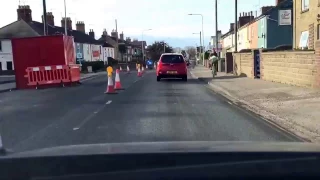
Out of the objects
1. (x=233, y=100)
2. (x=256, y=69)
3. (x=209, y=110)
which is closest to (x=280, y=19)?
(x=256, y=69)

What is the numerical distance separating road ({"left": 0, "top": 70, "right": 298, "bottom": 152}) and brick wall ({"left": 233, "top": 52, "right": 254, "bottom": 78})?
47.4ft

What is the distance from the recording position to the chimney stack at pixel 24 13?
68375 mm

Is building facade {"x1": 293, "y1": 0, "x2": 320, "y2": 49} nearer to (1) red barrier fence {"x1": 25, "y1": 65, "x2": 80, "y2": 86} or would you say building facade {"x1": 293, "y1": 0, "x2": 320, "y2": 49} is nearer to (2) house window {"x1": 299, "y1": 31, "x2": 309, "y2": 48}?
(2) house window {"x1": 299, "y1": 31, "x2": 309, "y2": 48}

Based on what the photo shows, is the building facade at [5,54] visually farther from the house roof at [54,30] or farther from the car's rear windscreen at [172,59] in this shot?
the car's rear windscreen at [172,59]

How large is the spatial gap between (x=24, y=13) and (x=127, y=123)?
61.3 meters

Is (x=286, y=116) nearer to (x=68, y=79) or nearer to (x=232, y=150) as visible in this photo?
(x=232, y=150)

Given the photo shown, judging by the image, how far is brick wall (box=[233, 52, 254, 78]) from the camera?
31.6 m

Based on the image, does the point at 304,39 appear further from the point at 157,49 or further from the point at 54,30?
the point at 157,49

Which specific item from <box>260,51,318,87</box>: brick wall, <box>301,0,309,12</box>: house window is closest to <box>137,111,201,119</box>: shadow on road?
<box>260,51,318,87</box>: brick wall

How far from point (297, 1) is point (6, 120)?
85.3 ft

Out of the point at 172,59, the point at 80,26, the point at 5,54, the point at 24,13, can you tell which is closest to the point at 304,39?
the point at 172,59

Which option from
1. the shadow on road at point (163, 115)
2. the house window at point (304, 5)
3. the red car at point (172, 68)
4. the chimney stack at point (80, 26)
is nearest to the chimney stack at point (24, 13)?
the chimney stack at point (80, 26)

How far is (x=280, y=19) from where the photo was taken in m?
44.5

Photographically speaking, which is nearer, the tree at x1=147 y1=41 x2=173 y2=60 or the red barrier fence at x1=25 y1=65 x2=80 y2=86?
the red barrier fence at x1=25 y1=65 x2=80 y2=86
